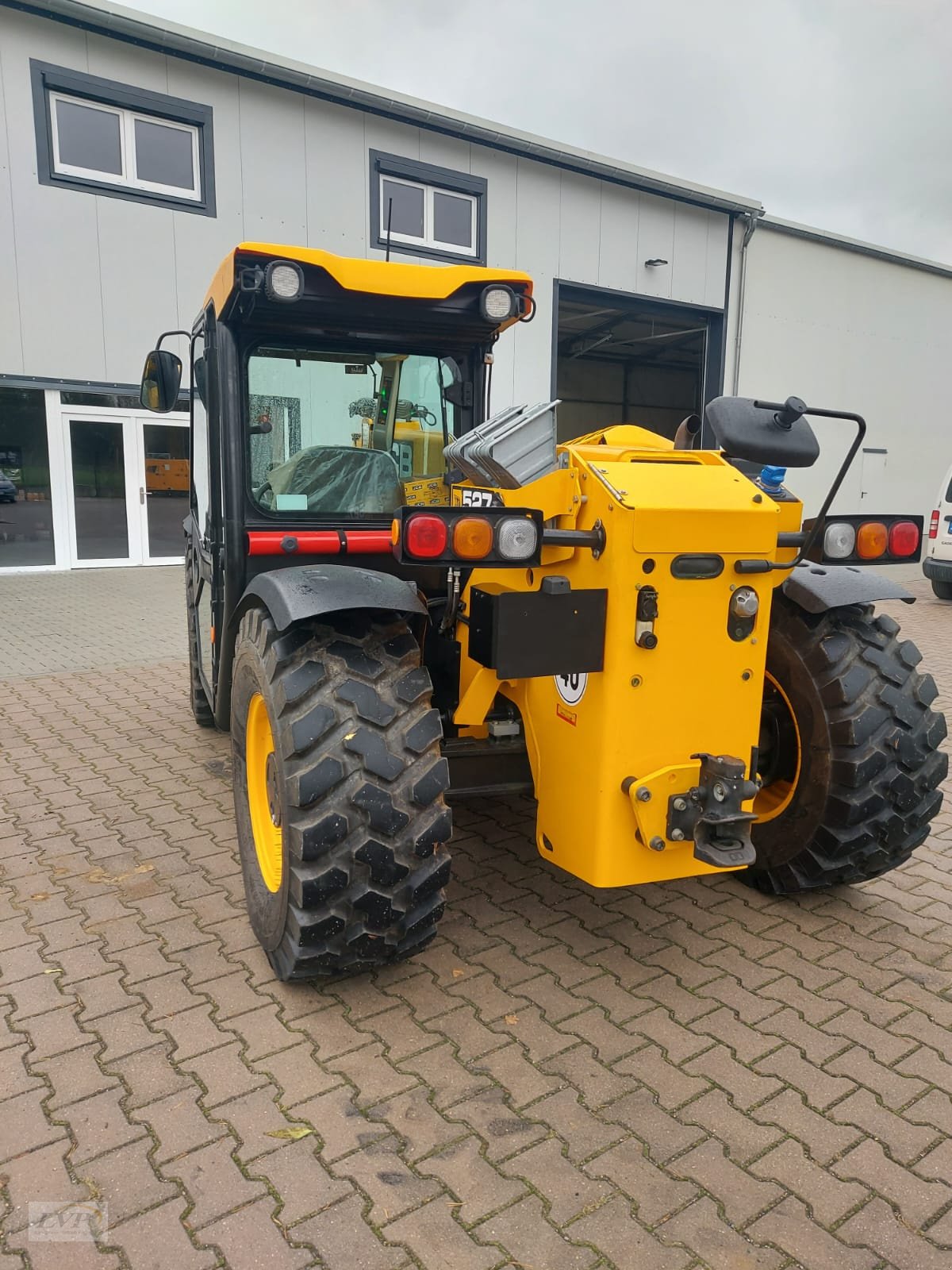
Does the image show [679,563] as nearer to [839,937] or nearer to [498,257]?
[839,937]

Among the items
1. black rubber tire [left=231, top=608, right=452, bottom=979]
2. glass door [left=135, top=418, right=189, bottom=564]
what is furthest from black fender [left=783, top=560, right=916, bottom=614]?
glass door [left=135, top=418, right=189, bottom=564]

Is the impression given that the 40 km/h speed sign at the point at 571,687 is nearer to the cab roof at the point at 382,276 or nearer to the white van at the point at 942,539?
the cab roof at the point at 382,276

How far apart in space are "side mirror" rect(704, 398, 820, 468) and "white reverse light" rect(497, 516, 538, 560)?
60cm

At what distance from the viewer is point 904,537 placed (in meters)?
2.85

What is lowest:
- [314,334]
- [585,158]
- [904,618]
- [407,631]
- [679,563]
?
[904,618]

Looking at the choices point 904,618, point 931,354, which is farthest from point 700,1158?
point 931,354

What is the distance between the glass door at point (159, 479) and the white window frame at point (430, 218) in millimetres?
4179

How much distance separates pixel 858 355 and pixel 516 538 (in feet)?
62.3

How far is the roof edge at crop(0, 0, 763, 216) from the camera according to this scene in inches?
417

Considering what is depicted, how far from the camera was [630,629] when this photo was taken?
2.44 m

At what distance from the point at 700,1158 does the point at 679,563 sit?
4.80 feet

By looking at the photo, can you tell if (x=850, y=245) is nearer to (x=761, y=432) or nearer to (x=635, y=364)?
(x=635, y=364)

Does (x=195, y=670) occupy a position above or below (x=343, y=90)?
below

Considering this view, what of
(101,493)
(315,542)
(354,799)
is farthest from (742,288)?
(354,799)
